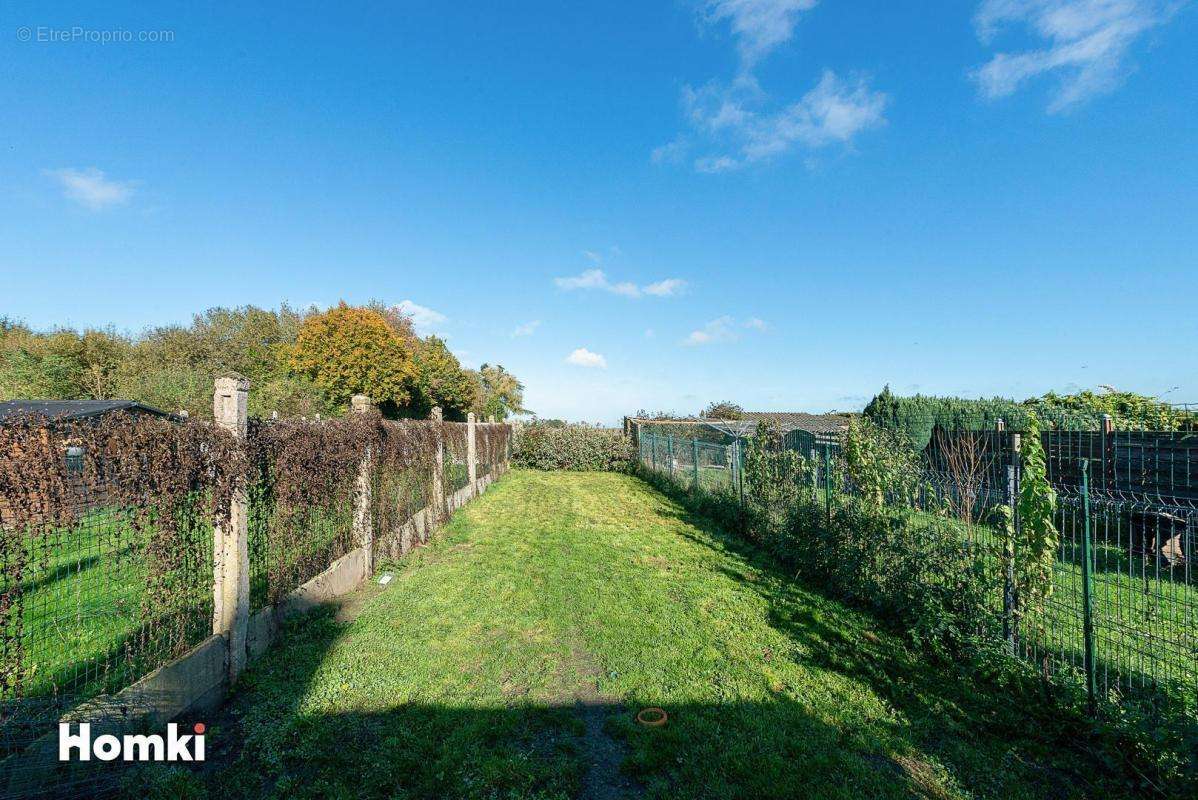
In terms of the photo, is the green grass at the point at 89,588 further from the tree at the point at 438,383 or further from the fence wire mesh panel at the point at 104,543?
the tree at the point at 438,383

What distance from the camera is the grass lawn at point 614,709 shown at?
9.11ft

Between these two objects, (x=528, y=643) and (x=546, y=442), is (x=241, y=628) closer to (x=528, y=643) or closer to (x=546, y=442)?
(x=528, y=643)

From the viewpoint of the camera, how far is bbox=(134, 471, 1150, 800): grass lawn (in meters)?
2.78

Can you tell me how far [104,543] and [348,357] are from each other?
90.3 feet

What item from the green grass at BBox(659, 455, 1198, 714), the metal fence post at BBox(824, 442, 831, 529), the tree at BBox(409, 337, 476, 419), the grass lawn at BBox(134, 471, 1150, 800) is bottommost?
the grass lawn at BBox(134, 471, 1150, 800)

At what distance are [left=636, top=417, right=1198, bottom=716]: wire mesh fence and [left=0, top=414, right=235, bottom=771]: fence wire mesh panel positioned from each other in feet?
18.0

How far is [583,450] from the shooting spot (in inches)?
865

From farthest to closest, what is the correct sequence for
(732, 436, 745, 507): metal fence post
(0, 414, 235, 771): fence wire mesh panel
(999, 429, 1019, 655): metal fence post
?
(732, 436, 745, 507): metal fence post, (999, 429, 1019, 655): metal fence post, (0, 414, 235, 771): fence wire mesh panel

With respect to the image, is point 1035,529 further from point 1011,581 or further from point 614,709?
point 614,709

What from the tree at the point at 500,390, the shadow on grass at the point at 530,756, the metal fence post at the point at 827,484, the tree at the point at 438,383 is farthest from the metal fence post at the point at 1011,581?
the tree at the point at 500,390

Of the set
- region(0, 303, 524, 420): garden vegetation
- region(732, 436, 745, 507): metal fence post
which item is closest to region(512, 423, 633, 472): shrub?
region(0, 303, 524, 420): garden vegetation

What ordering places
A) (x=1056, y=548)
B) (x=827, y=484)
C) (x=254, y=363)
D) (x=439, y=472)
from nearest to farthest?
(x=1056, y=548) → (x=827, y=484) → (x=439, y=472) → (x=254, y=363)

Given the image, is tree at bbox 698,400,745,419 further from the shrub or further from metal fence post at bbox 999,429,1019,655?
metal fence post at bbox 999,429,1019,655

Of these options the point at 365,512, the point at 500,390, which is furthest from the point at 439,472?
the point at 500,390
